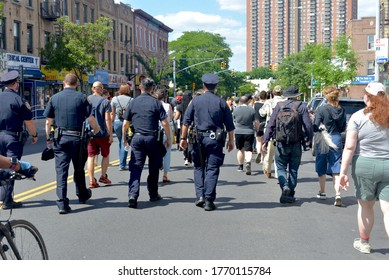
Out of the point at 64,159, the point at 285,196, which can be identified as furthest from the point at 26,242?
the point at 285,196

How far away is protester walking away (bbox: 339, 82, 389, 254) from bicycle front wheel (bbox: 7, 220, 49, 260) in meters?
3.07

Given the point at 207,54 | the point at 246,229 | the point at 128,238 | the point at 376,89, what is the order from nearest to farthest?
the point at 376,89
the point at 128,238
the point at 246,229
the point at 207,54

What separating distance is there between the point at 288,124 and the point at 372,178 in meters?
3.17

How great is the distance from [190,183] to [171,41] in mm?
95231

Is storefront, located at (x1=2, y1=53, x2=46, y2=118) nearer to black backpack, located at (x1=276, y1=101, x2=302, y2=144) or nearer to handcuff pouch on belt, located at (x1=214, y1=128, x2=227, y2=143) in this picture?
black backpack, located at (x1=276, y1=101, x2=302, y2=144)

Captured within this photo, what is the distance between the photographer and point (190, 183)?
35.8 feet

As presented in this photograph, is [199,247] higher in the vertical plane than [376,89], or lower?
lower

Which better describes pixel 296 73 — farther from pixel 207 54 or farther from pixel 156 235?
pixel 156 235

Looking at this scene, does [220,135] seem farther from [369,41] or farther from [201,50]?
[201,50]

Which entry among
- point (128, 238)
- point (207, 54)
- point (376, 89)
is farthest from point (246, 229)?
point (207, 54)

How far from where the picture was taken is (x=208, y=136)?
8273 mm

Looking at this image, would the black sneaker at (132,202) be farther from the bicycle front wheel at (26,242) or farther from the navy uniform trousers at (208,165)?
the bicycle front wheel at (26,242)

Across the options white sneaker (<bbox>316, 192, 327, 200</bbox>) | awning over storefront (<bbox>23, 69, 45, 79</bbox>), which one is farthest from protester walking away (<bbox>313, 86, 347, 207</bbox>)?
awning over storefront (<bbox>23, 69, 45, 79</bbox>)

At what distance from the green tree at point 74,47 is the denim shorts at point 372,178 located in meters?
31.9
